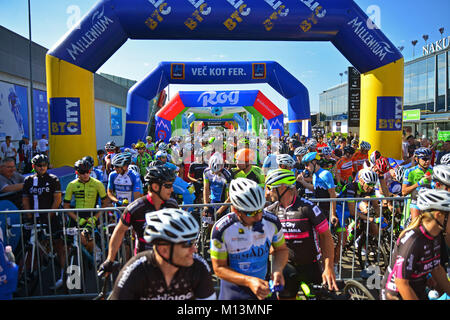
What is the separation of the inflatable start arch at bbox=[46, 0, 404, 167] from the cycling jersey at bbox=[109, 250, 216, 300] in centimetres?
664

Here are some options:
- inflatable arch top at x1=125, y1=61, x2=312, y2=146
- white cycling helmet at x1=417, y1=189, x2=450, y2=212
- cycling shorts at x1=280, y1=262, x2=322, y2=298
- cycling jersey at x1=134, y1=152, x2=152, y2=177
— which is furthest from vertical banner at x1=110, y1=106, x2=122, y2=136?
white cycling helmet at x1=417, y1=189, x2=450, y2=212

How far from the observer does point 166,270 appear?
6.02 feet

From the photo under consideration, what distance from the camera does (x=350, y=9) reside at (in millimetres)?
8242

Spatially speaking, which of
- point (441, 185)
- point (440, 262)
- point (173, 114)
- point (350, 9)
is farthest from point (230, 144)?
point (440, 262)

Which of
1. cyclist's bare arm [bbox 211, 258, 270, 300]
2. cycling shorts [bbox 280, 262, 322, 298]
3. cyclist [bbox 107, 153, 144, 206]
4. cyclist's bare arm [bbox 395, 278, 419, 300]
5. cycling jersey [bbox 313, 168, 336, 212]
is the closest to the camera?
cyclist's bare arm [bbox 211, 258, 270, 300]

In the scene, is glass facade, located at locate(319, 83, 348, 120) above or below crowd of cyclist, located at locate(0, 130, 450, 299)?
above

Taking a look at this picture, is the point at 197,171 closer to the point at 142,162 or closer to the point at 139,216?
the point at 142,162

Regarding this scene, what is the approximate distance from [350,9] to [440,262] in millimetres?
7790

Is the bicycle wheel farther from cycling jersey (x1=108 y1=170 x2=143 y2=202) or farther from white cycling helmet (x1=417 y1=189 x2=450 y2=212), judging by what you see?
cycling jersey (x1=108 y1=170 x2=143 y2=202)

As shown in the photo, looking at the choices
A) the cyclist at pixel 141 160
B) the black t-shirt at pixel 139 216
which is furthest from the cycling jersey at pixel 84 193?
the cyclist at pixel 141 160

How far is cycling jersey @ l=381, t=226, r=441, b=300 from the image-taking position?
2225 mm

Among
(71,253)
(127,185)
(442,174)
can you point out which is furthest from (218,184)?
(442,174)

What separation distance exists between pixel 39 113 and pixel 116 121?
58.5ft

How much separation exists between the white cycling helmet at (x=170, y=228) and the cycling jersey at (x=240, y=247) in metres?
0.49
